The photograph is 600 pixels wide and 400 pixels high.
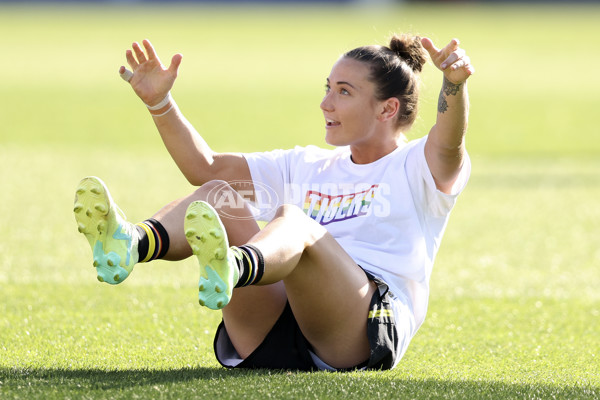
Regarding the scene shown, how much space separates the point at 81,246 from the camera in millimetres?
6617

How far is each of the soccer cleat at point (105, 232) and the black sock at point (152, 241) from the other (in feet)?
0.24

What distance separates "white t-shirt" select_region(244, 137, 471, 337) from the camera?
140 inches

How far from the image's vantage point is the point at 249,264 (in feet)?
10.1

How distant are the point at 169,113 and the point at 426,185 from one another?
1.08 m

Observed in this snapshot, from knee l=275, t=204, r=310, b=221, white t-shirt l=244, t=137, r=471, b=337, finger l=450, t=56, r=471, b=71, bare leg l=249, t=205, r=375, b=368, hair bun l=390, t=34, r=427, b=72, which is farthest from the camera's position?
hair bun l=390, t=34, r=427, b=72

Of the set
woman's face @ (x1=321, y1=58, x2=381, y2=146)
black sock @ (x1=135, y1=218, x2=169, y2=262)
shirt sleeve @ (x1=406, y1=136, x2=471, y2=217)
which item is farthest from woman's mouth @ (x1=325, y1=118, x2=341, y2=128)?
black sock @ (x1=135, y1=218, x2=169, y2=262)

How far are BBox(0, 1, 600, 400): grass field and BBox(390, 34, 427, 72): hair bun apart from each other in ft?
0.39

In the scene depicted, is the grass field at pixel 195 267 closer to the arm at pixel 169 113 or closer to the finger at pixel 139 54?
the arm at pixel 169 113

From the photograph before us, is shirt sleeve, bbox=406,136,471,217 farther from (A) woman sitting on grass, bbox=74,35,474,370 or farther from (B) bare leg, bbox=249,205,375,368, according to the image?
(B) bare leg, bbox=249,205,375,368

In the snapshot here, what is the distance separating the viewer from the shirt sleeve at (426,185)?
11.8ft

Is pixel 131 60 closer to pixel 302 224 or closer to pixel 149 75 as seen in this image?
pixel 149 75

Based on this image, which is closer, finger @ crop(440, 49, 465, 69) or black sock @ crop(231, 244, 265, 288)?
black sock @ crop(231, 244, 265, 288)

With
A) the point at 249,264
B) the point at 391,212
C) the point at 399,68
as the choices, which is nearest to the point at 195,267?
the point at 399,68

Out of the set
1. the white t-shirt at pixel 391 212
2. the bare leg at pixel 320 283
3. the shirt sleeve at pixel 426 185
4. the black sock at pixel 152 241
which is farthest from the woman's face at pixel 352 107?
the black sock at pixel 152 241
